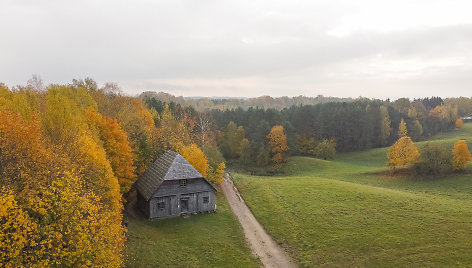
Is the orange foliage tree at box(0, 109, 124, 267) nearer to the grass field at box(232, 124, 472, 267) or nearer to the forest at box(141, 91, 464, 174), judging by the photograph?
the grass field at box(232, 124, 472, 267)

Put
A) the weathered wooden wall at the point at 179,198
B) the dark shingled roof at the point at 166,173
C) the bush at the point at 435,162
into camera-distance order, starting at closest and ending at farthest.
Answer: the weathered wooden wall at the point at 179,198
the dark shingled roof at the point at 166,173
the bush at the point at 435,162

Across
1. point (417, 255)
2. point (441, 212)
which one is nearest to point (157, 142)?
point (417, 255)

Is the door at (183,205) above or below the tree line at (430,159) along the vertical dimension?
below

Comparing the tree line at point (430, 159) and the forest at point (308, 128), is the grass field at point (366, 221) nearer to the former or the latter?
the tree line at point (430, 159)

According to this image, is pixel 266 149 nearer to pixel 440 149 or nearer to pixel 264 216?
pixel 440 149

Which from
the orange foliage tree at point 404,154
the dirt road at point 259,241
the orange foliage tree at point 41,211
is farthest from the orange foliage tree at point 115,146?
the orange foliage tree at point 404,154

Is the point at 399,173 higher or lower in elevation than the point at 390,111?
lower

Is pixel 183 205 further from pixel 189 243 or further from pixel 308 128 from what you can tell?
pixel 308 128

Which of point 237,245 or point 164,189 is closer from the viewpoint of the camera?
point 237,245
